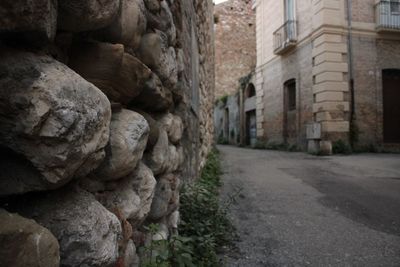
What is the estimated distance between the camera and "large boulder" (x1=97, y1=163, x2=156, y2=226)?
1.15m

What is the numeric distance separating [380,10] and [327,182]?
8.32 m

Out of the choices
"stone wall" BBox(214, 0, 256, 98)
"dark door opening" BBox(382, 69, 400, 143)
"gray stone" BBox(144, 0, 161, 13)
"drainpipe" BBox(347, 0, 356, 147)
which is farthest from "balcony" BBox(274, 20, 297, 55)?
"gray stone" BBox(144, 0, 161, 13)

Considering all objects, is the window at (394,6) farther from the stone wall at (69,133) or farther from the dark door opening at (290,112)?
the stone wall at (69,133)

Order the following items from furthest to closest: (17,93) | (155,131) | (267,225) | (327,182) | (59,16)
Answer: (327,182) < (267,225) < (155,131) < (59,16) < (17,93)

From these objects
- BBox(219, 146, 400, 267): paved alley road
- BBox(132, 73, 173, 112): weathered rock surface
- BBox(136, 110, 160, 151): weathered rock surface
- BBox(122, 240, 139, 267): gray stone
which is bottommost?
BBox(219, 146, 400, 267): paved alley road

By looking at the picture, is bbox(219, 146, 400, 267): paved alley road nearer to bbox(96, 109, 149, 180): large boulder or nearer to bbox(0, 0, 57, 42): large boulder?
bbox(96, 109, 149, 180): large boulder

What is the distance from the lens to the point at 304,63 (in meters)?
11.9

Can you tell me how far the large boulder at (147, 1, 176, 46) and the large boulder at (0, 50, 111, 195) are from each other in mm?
896

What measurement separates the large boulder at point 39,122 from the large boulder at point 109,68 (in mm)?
199

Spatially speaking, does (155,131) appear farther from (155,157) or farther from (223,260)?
(223,260)

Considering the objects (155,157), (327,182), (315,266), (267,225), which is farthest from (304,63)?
(155,157)

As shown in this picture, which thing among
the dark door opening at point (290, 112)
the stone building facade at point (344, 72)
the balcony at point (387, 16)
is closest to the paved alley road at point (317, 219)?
the stone building facade at point (344, 72)

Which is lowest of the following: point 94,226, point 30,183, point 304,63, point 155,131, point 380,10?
point 94,226

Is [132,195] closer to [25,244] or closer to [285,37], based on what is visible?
[25,244]
